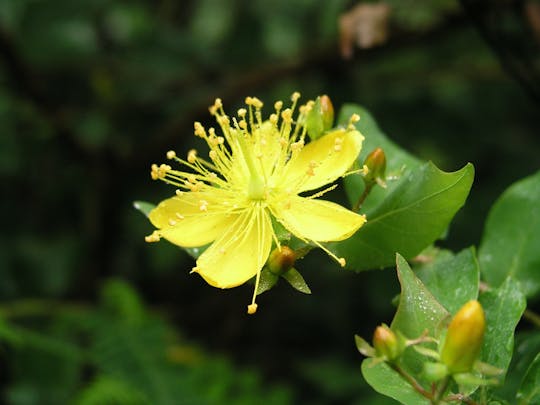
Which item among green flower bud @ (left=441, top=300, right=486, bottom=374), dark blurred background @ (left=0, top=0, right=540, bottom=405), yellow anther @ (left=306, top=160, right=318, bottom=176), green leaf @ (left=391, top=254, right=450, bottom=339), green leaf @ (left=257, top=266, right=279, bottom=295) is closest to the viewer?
green flower bud @ (left=441, top=300, right=486, bottom=374)

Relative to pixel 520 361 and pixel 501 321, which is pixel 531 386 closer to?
pixel 501 321

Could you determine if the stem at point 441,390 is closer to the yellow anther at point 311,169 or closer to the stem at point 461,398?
the stem at point 461,398

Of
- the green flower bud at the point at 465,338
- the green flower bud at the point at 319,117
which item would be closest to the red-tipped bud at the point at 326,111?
the green flower bud at the point at 319,117

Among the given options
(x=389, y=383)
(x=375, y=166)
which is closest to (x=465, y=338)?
(x=389, y=383)

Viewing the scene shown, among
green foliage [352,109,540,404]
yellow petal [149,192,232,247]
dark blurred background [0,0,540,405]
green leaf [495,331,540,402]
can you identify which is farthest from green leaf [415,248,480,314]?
dark blurred background [0,0,540,405]

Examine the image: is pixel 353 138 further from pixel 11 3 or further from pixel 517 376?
pixel 11 3

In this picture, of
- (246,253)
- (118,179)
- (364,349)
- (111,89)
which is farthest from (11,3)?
(364,349)

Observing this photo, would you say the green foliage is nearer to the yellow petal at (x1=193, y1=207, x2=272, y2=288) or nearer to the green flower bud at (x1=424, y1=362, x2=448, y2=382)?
the green flower bud at (x1=424, y1=362, x2=448, y2=382)
